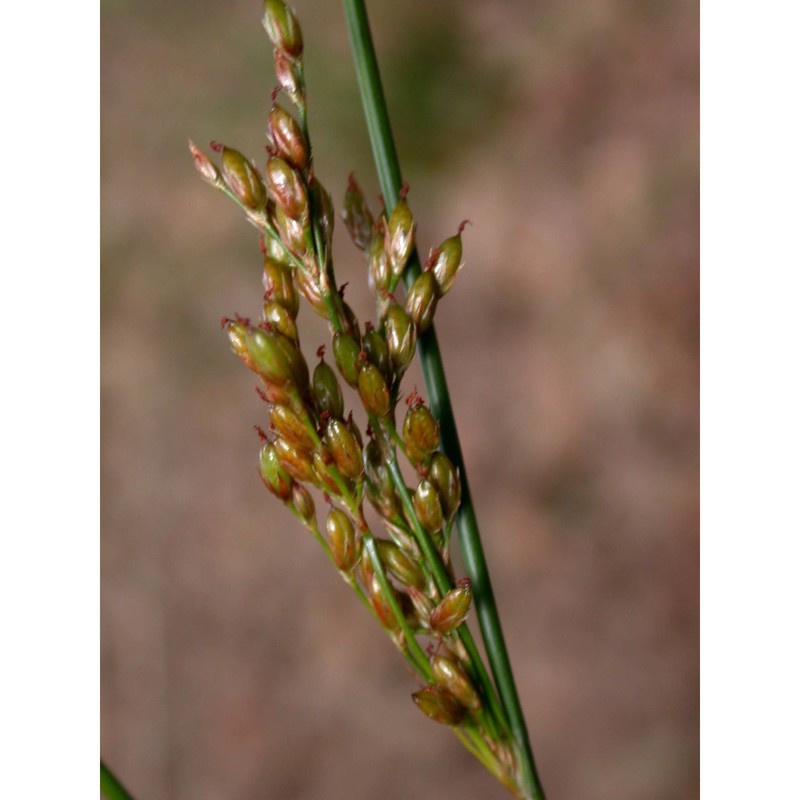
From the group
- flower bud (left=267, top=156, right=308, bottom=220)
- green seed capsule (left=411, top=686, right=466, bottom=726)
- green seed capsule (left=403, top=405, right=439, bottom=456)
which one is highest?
flower bud (left=267, top=156, right=308, bottom=220)

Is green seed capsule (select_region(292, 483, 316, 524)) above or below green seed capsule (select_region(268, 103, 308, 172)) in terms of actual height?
below

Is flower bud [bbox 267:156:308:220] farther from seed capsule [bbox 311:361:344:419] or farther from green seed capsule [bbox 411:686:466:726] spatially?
green seed capsule [bbox 411:686:466:726]

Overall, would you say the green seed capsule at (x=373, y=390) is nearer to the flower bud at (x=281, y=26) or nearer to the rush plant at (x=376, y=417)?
the rush plant at (x=376, y=417)

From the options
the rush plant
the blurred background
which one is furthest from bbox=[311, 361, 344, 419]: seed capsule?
the blurred background

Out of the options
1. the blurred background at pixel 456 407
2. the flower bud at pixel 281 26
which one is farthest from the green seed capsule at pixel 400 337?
the blurred background at pixel 456 407

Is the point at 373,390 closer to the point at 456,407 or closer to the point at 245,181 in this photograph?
the point at 245,181
